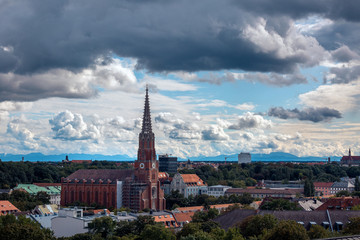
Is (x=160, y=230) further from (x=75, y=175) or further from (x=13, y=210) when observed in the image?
(x=75, y=175)

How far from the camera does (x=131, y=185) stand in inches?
6585

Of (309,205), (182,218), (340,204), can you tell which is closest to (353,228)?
(340,204)

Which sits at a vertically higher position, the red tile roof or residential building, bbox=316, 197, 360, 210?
residential building, bbox=316, 197, 360, 210

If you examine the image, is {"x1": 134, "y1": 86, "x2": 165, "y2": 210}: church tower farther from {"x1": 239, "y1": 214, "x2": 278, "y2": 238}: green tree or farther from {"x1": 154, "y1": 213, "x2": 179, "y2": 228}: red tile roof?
{"x1": 239, "y1": 214, "x2": 278, "y2": 238}: green tree

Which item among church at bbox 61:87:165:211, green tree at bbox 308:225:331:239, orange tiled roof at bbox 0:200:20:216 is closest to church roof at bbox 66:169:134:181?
church at bbox 61:87:165:211

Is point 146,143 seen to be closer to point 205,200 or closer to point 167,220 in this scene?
point 205,200

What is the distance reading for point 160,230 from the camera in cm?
7838

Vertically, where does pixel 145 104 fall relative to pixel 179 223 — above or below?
above

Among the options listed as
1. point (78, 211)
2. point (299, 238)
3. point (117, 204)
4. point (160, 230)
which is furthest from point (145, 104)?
point (299, 238)

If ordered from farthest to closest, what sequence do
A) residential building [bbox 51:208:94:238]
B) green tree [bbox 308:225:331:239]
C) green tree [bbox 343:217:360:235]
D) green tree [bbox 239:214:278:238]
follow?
residential building [bbox 51:208:94:238] < green tree [bbox 239:214:278:238] < green tree [bbox 343:217:360:235] < green tree [bbox 308:225:331:239]

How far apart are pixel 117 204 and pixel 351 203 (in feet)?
260

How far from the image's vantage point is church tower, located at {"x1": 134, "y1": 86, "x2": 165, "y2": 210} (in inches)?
6644

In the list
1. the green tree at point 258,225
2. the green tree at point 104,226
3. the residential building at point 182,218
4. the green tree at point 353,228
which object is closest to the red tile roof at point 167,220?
the residential building at point 182,218

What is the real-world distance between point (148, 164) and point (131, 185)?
30.0 ft
